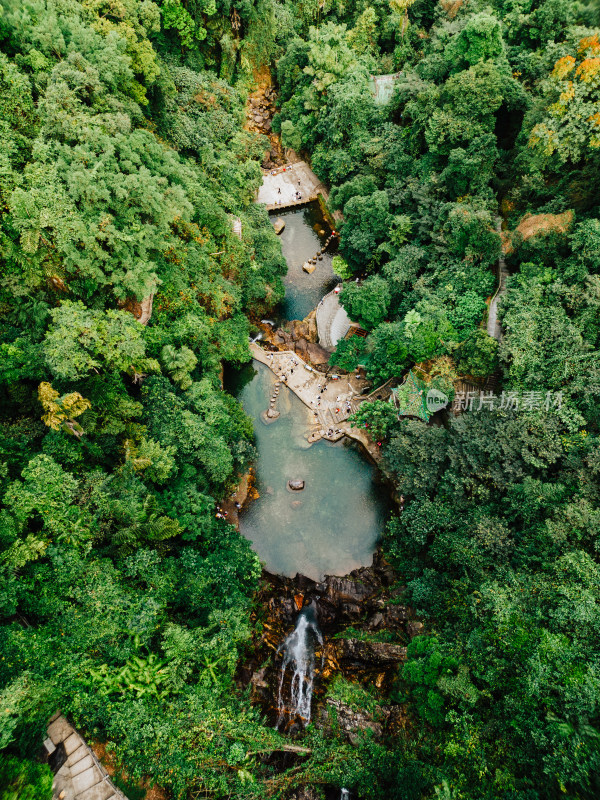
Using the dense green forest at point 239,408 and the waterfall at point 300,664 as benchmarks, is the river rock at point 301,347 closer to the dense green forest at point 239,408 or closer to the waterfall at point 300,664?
the dense green forest at point 239,408

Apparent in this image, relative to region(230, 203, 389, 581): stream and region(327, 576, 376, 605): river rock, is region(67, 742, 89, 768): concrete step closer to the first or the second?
region(230, 203, 389, 581): stream

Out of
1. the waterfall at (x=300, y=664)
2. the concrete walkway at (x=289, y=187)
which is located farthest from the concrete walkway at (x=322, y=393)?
the concrete walkway at (x=289, y=187)

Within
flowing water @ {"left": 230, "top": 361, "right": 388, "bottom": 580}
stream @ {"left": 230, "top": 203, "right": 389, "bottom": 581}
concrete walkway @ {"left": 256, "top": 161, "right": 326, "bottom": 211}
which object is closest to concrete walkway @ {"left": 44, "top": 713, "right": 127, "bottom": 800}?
stream @ {"left": 230, "top": 203, "right": 389, "bottom": 581}

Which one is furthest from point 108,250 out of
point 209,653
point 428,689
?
point 428,689

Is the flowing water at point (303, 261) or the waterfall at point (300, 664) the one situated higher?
the flowing water at point (303, 261)

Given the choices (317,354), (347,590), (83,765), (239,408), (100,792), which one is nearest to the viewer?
(100,792)

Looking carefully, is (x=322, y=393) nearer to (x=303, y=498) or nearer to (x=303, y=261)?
(x=303, y=498)

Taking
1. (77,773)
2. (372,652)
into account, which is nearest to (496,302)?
(372,652)
